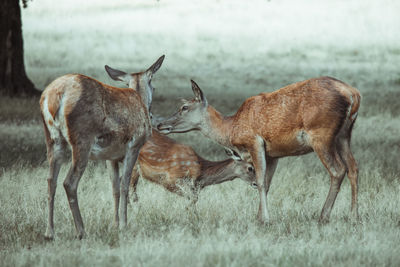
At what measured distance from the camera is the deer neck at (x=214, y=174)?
870 centimetres

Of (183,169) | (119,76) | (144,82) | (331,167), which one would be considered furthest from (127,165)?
A: (331,167)

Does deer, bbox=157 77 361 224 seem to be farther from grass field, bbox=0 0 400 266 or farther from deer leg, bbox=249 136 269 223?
grass field, bbox=0 0 400 266

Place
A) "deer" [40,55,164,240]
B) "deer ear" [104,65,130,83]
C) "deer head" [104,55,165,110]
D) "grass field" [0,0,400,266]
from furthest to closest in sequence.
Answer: "deer ear" [104,65,130,83]
"deer head" [104,55,165,110]
"deer" [40,55,164,240]
"grass field" [0,0,400,266]

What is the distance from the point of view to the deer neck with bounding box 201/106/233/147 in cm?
834

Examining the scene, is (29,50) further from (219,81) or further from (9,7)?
(9,7)

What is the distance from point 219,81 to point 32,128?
38.2 ft

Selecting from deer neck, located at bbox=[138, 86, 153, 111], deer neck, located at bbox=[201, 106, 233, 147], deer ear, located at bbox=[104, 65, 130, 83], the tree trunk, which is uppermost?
deer ear, located at bbox=[104, 65, 130, 83]

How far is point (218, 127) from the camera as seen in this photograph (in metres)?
8.45

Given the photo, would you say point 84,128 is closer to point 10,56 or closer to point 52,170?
point 52,170

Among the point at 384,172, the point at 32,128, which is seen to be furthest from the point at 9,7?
the point at 384,172

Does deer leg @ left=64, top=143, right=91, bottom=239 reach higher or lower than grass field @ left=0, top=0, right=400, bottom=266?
higher

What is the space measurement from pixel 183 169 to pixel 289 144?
5.35 ft

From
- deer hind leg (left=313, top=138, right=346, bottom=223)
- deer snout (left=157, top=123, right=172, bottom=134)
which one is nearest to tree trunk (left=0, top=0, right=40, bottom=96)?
deer snout (left=157, top=123, right=172, bottom=134)

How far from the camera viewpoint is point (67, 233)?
21.1 ft
